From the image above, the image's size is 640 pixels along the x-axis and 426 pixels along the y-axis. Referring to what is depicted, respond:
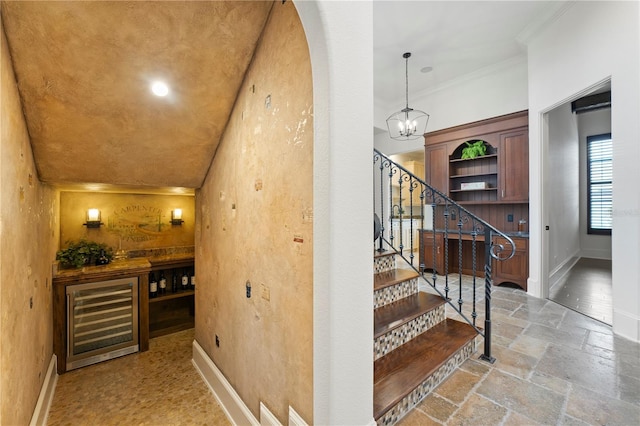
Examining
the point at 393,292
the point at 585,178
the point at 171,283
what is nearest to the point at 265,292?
the point at 393,292

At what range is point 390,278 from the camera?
8.12 feet

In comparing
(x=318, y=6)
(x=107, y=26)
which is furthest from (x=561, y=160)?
(x=107, y=26)

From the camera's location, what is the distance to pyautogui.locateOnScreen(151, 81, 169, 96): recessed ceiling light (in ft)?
5.28

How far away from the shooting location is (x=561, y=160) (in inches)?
195

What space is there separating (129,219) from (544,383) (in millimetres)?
4350

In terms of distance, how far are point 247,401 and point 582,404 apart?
210cm

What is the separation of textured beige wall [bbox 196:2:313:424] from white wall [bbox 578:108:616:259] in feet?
27.2

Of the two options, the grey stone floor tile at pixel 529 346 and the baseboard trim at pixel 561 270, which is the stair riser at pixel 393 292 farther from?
the baseboard trim at pixel 561 270

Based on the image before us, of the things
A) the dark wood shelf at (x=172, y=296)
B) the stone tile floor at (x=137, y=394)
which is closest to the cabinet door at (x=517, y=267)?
the stone tile floor at (x=137, y=394)

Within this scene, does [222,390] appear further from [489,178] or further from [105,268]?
[489,178]

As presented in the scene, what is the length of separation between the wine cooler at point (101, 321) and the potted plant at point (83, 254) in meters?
0.31

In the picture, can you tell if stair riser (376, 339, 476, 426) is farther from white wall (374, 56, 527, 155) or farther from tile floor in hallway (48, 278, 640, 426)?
white wall (374, 56, 527, 155)

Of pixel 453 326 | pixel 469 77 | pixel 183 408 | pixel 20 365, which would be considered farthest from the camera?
pixel 469 77

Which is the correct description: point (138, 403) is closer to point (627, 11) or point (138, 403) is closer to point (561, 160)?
point (627, 11)
